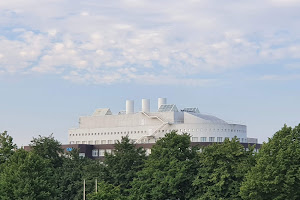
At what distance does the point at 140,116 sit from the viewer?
468ft

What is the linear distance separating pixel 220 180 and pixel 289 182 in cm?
995

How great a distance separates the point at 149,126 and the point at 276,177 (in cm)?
7026

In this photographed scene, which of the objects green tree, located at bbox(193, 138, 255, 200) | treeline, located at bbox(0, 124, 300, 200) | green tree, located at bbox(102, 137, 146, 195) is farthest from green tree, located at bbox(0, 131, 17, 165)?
green tree, located at bbox(193, 138, 255, 200)

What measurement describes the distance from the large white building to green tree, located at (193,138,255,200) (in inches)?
2018

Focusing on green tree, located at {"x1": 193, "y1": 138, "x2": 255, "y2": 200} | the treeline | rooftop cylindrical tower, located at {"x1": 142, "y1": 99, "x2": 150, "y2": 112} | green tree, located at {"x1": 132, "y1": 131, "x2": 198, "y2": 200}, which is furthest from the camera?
rooftop cylindrical tower, located at {"x1": 142, "y1": 99, "x2": 150, "y2": 112}

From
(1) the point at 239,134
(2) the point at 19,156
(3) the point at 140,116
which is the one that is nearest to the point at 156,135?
(3) the point at 140,116

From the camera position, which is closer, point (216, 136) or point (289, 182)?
point (289, 182)

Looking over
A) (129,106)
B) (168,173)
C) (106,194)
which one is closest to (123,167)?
(168,173)

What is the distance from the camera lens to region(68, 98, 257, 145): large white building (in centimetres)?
13362

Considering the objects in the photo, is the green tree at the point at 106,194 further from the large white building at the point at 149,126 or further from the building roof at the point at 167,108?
the building roof at the point at 167,108

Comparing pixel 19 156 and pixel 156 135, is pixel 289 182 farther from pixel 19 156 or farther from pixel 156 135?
pixel 156 135

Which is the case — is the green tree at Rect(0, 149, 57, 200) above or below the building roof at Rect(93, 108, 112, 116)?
below

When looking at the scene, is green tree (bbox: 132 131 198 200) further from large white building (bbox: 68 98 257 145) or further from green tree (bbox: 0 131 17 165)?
large white building (bbox: 68 98 257 145)

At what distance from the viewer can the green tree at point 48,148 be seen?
99875 millimetres
